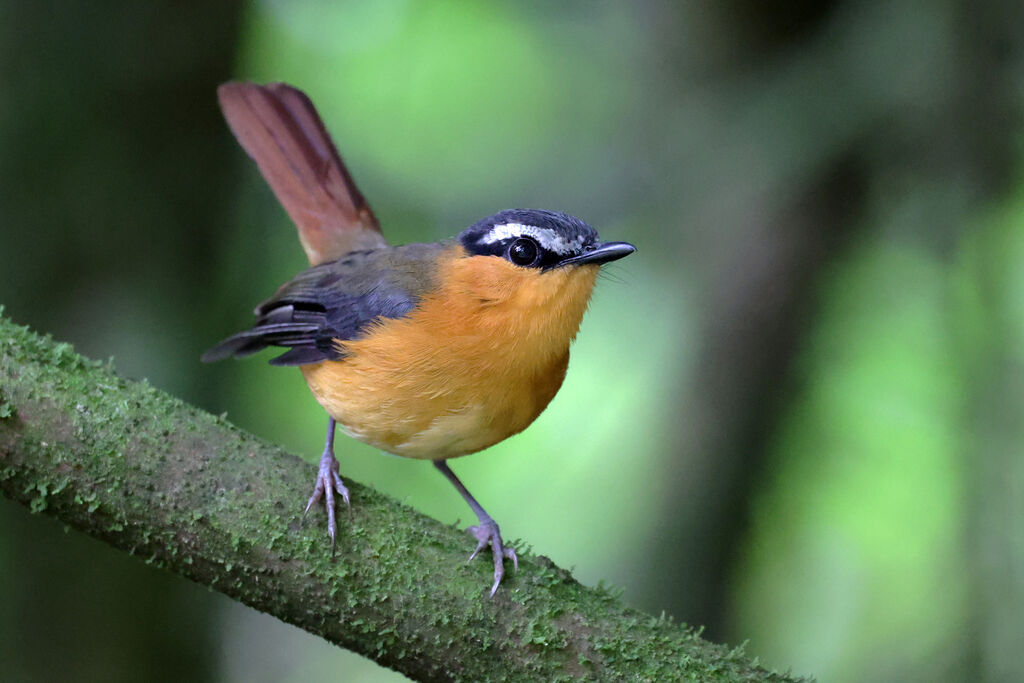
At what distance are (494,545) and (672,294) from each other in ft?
8.49

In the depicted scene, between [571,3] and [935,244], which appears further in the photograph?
[571,3]

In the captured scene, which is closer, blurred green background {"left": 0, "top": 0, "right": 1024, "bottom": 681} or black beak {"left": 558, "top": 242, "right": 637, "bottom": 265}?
black beak {"left": 558, "top": 242, "right": 637, "bottom": 265}

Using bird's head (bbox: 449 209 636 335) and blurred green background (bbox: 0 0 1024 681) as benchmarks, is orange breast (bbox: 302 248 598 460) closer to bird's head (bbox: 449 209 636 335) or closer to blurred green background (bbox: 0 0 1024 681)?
bird's head (bbox: 449 209 636 335)

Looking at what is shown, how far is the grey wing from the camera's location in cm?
335

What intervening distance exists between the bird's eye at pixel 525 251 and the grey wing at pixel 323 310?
0.46 meters

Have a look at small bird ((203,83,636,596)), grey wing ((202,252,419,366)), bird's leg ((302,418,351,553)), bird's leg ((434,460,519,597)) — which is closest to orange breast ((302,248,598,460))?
small bird ((203,83,636,596))

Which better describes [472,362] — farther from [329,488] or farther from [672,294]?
[672,294]

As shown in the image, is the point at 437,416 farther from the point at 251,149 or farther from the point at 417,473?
the point at 417,473

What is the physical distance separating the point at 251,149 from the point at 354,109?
159cm

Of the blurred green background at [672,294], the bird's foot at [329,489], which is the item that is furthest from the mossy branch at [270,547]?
the blurred green background at [672,294]

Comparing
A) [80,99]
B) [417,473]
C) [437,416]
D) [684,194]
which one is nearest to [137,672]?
[417,473]

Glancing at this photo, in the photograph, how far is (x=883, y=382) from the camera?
483 centimetres

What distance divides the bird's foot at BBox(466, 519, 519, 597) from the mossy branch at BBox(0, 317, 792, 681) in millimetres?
51

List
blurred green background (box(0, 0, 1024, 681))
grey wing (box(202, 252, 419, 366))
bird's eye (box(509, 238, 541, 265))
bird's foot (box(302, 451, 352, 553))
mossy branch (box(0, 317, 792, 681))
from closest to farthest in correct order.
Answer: mossy branch (box(0, 317, 792, 681))
bird's foot (box(302, 451, 352, 553))
bird's eye (box(509, 238, 541, 265))
grey wing (box(202, 252, 419, 366))
blurred green background (box(0, 0, 1024, 681))
